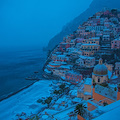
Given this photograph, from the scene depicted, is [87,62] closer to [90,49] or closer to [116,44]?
[90,49]

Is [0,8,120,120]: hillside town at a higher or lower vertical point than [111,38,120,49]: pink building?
lower

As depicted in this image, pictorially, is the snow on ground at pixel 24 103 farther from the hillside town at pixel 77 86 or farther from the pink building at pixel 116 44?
the pink building at pixel 116 44

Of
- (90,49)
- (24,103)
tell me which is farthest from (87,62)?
(24,103)

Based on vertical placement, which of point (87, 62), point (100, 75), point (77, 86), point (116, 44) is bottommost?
point (77, 86)

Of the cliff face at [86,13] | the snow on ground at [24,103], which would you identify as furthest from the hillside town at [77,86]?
the cliff face at [86,13]

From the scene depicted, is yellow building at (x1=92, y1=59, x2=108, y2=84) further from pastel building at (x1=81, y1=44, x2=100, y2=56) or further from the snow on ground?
pastel building at (x1=81, y1=44, x2=100, y2=56)

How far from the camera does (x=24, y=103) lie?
89.4ft

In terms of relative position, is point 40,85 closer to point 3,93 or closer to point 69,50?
point 3,93

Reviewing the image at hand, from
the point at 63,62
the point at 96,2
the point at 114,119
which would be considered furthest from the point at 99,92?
the point at 96,2

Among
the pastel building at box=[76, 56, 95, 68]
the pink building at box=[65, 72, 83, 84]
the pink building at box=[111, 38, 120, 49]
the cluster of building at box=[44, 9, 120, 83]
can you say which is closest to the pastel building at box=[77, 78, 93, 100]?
the cluster of building at box=[44, 9, 120, 83]

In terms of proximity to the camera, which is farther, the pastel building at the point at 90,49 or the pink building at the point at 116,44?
the pastel building at the point at 90,49

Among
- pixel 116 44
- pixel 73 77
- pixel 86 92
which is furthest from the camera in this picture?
pixel 116 44

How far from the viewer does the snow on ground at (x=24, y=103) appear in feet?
78.5

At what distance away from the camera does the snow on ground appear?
2394cm
